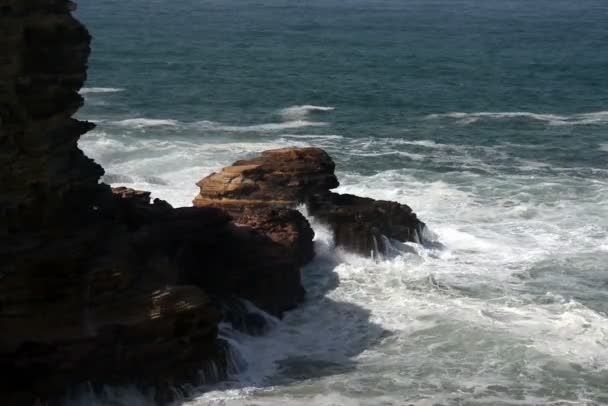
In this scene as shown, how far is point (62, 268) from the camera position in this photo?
2520 cm

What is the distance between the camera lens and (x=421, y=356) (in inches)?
1151

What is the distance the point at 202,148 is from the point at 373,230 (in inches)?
752

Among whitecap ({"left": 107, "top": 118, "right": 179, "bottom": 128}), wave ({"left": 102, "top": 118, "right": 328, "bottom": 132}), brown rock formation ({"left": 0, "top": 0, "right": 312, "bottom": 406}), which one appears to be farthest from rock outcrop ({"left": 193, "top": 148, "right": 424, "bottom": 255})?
whitecap ({"left": 107, "top": 118, "right": 179, "bottom": 128})

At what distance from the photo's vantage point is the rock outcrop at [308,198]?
37281 mm

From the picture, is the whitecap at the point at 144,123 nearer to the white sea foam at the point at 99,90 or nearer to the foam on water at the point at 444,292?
the foam on water at the point at 444,292

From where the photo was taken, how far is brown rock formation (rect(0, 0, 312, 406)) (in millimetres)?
24547

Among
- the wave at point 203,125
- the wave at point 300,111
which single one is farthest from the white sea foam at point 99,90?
the wave at point 300,111

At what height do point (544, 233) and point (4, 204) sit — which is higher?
point (4, 204)

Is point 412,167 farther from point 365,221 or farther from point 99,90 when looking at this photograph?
point 99,90

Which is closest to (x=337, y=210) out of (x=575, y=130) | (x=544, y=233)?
(x=544, y=233)

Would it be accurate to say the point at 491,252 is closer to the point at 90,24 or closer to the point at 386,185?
the point at 386,185

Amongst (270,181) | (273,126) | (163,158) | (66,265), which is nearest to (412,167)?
(163,158)

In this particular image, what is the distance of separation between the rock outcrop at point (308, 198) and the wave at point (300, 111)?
26.3m

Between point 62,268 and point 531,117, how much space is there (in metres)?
44.8
